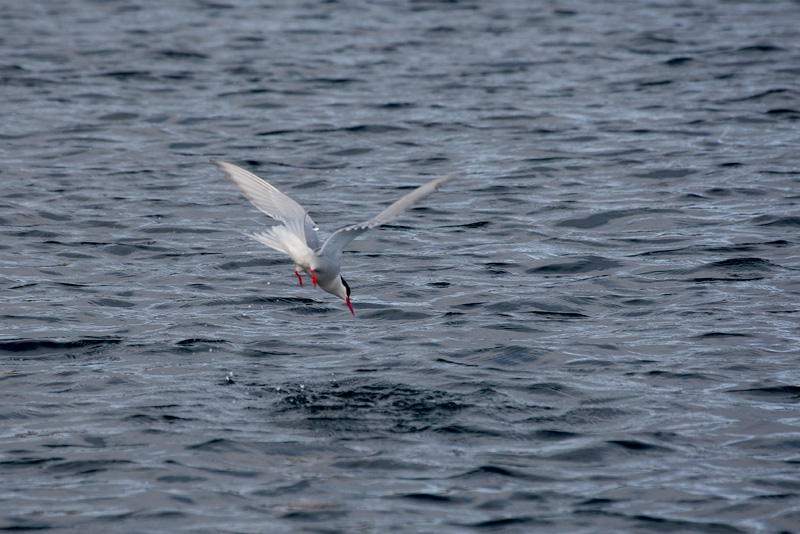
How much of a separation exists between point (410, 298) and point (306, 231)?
1.56 metres

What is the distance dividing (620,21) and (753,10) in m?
3.31

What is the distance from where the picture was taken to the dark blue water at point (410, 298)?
5.79 m

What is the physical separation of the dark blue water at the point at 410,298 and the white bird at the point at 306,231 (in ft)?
2.30

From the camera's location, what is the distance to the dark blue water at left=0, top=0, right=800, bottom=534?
19.0 ft

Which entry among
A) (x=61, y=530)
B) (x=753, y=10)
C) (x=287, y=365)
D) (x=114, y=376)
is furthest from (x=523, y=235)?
(x=753, y=10)

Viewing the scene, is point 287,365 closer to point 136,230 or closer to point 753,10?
point 136,230

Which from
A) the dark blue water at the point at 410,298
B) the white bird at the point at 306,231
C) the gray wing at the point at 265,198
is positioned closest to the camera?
the dark blue water at the point at 410,298

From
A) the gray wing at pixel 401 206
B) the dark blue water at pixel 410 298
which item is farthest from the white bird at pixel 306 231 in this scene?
the dark blue water at pixel 410 298

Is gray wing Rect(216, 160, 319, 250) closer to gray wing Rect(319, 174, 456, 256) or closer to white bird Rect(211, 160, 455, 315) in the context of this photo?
white bird Rect(211, 160, 455, 315)

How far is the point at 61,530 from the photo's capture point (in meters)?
5.33

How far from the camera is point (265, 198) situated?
816 centimetres

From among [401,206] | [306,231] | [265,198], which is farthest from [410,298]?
[401,206]

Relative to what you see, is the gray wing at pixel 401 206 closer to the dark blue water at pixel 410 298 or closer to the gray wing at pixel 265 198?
the gray wing at pixel 265 198

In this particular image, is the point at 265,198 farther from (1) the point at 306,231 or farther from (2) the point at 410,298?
(2) the point at 410,298
